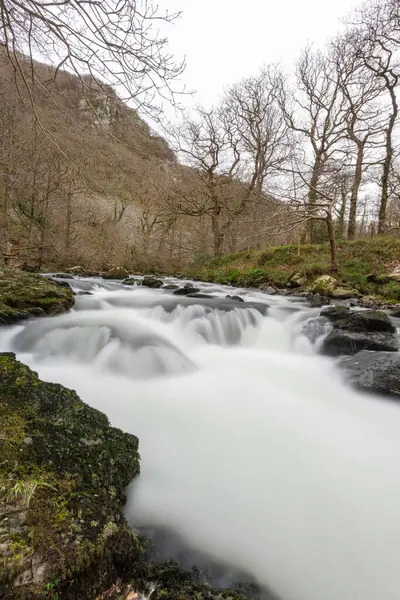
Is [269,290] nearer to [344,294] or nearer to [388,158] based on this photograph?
[344,294]

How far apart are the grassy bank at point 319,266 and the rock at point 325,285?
0.44m

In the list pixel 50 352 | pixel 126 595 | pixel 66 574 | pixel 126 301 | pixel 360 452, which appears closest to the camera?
pixel 66 574

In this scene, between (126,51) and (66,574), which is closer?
(66,574)

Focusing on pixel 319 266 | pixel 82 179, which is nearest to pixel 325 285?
pixel 319 266

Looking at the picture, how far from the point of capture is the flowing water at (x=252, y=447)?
5.50 feet

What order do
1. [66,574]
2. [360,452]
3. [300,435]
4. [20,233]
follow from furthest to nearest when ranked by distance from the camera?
[20,233] < [300,435] < [360,452] < [66,574]

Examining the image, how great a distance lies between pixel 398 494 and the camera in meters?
2.08

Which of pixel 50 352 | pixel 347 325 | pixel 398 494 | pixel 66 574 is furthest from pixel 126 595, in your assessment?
pixel 347 325

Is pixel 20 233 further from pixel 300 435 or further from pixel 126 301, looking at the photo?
pixel 300 435

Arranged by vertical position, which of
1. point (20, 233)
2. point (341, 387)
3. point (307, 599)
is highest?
point (20, 233)

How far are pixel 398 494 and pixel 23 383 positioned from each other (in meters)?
2.73

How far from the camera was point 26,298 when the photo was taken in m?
5.29

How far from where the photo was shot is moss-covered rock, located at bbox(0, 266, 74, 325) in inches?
192

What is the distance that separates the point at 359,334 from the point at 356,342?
0.36m
